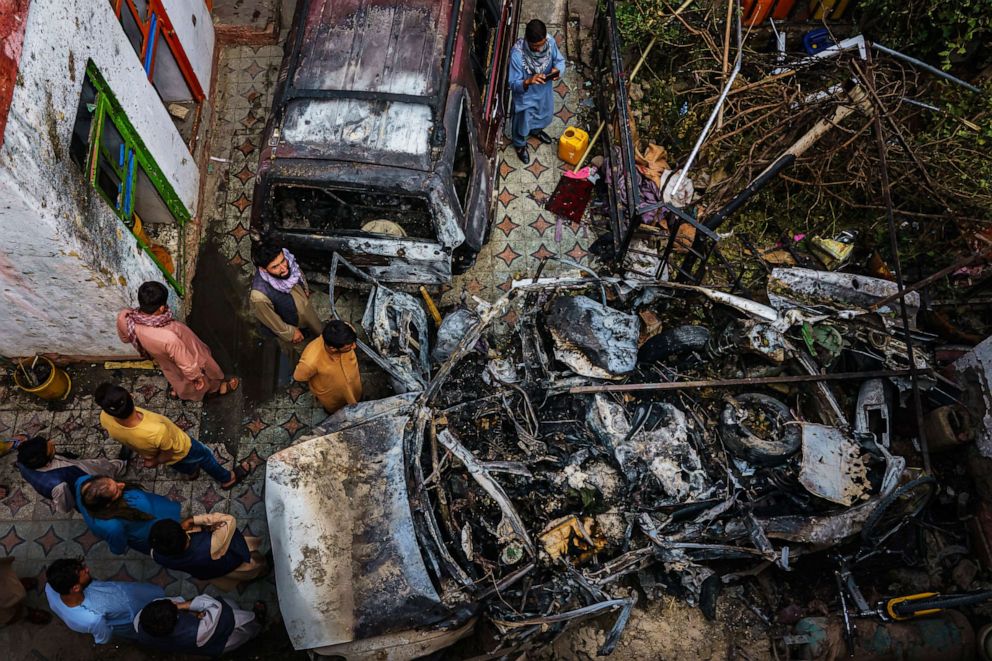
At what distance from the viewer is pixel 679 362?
17.7 feet

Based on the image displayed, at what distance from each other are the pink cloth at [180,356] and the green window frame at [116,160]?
102cm

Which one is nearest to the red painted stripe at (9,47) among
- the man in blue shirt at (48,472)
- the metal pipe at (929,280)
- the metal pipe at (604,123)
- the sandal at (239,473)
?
the man in blue shirt at (48,472)

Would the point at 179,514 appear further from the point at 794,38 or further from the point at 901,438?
the point at 794,38

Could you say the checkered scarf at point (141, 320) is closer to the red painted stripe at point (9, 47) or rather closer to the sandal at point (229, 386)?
the sandal at point (229, 386)

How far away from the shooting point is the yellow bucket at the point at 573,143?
711cm

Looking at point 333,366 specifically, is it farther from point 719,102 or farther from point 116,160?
point 719,102

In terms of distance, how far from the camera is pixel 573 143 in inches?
280

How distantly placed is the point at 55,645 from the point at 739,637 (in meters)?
5.81

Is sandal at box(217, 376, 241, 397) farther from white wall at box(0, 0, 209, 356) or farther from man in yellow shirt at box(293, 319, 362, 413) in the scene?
man in yellow shirt at box(293, 319, 362, 413)

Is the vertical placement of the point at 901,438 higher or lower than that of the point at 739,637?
higher

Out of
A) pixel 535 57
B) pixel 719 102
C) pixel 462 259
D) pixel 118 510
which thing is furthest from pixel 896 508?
pixel 118 510

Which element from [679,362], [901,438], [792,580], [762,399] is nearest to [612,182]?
[679,362]

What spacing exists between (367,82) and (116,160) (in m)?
2.35

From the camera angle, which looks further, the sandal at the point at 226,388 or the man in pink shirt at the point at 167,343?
the sandal at the point at 226,388
